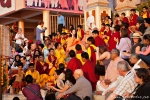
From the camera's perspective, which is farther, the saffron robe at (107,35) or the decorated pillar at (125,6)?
the decorated pillar at (125,6)

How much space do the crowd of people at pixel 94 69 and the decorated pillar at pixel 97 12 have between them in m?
1.49

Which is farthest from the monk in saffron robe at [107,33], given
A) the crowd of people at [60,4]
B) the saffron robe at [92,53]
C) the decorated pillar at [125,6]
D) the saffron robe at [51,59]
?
the crowd of people at [60,4]

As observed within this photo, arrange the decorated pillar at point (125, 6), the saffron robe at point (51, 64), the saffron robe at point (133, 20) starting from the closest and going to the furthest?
the saffron robe at point (51, 64), the saffron robe at point (133, 20), the decorated pillar at point (125, 6)

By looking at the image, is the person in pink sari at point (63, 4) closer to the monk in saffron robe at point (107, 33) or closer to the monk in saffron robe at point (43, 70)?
the monk in saffron robe at point (107, 33)

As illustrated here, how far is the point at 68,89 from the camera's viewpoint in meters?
9.05

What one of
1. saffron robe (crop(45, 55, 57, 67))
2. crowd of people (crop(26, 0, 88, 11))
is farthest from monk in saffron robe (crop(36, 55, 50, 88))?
crowd of people (crop(26, 0, 88, 11))

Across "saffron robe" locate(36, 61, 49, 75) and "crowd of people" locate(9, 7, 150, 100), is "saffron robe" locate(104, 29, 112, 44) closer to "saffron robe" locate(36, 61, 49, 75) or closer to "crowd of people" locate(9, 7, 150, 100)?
"crowd of people" locate(9, 7, 150, 100)

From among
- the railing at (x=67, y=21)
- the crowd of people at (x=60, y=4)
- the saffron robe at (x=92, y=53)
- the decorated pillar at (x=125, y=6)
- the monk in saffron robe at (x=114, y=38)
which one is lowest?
the saffron robe at (x=92, y=53)

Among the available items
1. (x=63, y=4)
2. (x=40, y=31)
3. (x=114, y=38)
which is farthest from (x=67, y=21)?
(x=114, y=38)

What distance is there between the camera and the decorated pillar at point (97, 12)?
752 inches

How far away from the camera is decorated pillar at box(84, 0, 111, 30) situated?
62.6ft

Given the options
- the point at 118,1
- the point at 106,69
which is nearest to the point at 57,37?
the point at 118,1

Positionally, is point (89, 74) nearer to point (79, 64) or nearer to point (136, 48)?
point (79, 64)

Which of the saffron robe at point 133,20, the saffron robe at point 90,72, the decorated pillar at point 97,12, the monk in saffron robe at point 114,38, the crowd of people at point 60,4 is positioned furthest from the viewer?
the crowd of people at point 60,4
